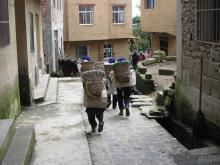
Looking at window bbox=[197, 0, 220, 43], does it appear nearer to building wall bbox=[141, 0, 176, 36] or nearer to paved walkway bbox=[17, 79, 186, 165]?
paved walkway bbox=[17, 79, 186, 165]

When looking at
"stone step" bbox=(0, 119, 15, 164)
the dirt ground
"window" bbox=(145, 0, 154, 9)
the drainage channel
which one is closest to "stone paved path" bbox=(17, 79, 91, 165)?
"stone step" bbox=(0, 119, 15, 164)

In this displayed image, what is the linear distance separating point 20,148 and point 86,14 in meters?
27.8

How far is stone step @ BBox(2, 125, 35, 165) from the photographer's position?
5.41 meters

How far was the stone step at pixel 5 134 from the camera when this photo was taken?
214 inches

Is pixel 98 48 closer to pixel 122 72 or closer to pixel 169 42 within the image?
pixel 169 42

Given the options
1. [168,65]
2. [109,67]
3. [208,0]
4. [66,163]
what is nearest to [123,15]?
[168,65]

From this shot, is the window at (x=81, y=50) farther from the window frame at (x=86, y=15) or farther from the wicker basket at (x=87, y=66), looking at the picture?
the wicker basket at (x=87, y=66)

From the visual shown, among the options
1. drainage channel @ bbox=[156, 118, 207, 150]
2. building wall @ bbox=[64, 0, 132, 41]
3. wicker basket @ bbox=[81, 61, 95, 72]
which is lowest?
drainage channel @ bbox=[156, 118, 207, 150]

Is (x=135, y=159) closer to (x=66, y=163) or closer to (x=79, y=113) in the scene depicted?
(x=66, y=163)

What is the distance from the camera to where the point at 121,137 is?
8.91m

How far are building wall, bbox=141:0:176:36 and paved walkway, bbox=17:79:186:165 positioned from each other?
14333 mm

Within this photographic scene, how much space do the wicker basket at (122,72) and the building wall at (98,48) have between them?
76.7 ft

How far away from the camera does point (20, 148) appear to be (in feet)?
19.5

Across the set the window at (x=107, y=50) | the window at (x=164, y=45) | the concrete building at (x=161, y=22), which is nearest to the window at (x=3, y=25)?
the concrete building at (x=161, y=22)
